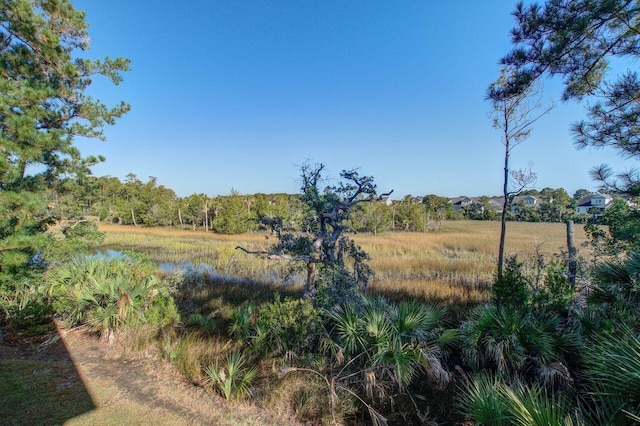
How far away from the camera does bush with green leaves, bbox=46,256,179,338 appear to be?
21.0ft

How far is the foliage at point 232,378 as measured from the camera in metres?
4.45

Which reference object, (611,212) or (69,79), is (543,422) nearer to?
(611,212)

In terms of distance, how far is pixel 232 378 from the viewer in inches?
183

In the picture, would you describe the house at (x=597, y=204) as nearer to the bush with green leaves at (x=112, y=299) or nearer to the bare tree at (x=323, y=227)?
the bare tree at (x=323, y=227)

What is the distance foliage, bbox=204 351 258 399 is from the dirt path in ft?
0.54

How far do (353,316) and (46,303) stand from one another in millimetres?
7691

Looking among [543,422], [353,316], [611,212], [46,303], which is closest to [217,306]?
[46,303]

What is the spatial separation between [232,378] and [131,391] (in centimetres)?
144

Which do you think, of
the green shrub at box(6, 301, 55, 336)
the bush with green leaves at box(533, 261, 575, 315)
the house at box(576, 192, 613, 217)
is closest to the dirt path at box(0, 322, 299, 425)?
the green shrub at box(6, 301, 55, 336)

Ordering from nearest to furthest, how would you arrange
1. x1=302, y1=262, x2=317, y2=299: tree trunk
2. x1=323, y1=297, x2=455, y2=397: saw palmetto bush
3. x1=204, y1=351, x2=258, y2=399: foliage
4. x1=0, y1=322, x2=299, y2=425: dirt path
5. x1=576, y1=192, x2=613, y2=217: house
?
x1=0, y1=322, x2=299, y2=425: dirt path
x1=204, y1=351, x2=258, y2=399: foliage
x1=323, y1=297, x2=455, y2=397: saw palmetto bush
x1=302, y1=262, x2=317, y2=299: tree trunk
x1=576, y1=192, x2=613, y2=217: house

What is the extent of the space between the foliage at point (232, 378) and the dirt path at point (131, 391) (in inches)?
6.5

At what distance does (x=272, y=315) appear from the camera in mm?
5332

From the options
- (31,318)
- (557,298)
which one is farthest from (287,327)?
(31,318)

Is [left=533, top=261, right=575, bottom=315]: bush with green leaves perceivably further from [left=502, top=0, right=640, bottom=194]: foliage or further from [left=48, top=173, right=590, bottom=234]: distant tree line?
[left=48, top=173, right=590, bottom=234]: distant tree line
